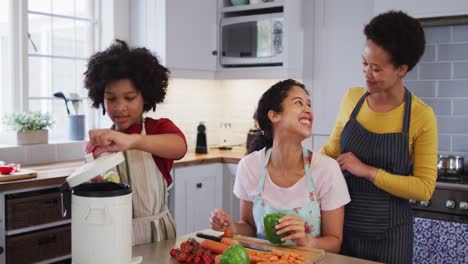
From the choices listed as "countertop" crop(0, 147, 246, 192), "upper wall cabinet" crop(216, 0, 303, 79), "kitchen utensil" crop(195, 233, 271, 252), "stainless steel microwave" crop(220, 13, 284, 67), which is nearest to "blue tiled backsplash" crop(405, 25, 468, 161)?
"upper wall cabinet" crop(216, 0, 303, 79)

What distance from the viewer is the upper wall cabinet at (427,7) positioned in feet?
10.2

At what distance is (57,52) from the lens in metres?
3.83

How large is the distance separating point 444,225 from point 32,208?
84.8 inches

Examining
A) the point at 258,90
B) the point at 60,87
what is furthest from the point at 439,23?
the point at 60,87

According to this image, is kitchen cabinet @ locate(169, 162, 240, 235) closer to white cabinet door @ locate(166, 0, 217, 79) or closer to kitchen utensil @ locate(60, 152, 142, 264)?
white cabinet door @ locate(166, 0, 217, 79)

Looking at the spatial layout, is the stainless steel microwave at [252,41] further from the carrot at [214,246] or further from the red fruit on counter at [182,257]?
the red fruit on counter at [182,257]

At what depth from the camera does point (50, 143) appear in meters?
3.59

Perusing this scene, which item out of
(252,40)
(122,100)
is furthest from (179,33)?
(122,100)

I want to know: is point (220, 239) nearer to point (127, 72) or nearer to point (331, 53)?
point (127, 72)

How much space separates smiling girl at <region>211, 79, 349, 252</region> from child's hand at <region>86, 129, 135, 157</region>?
1.42ft

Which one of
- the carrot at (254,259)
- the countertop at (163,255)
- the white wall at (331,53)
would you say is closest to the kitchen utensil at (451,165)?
the white wall at (331,53)

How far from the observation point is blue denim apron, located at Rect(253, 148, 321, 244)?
6.17 ft

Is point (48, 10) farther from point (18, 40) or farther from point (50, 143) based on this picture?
point (50, 143)

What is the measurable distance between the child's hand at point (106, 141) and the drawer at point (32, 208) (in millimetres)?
1370
